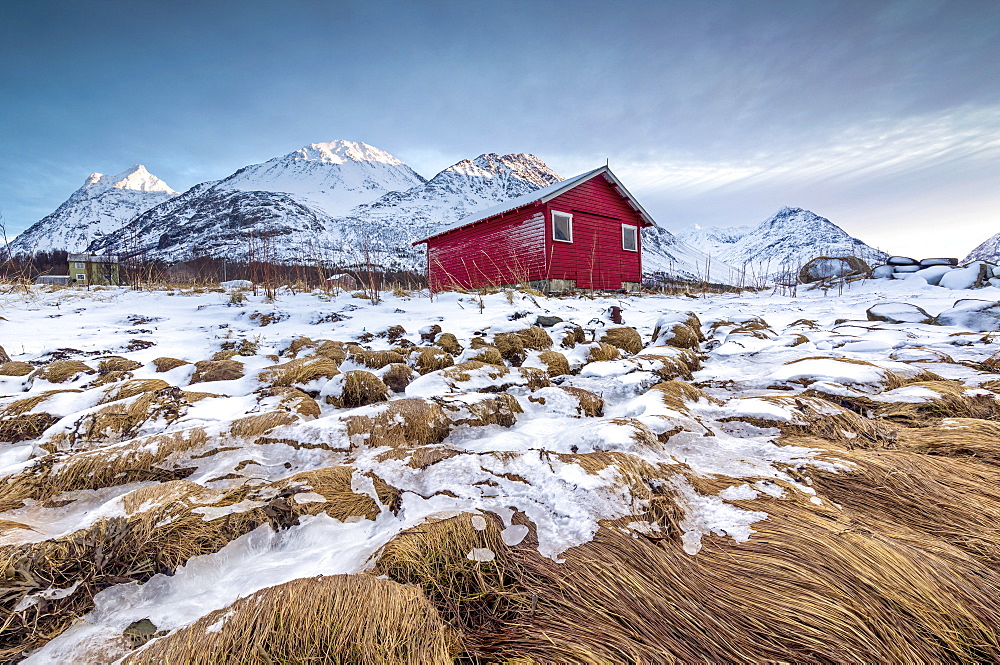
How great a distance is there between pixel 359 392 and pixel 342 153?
164523mm

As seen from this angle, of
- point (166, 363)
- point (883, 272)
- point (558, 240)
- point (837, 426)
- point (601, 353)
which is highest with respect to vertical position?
point (558, 240)

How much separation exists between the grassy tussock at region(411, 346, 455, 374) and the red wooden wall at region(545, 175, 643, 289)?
9044mm

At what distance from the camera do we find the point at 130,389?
3346mm

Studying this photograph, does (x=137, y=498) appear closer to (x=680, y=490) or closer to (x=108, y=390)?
(x=108, y=390)

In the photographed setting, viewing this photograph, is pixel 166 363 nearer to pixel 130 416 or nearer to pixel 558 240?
pixel 130 416

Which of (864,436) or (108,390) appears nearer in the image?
(864,436)

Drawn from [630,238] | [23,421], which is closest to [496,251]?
[630,238]

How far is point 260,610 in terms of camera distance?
1233 millimetres

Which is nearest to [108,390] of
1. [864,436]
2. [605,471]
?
[605,471]

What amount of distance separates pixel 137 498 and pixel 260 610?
1.18 metres

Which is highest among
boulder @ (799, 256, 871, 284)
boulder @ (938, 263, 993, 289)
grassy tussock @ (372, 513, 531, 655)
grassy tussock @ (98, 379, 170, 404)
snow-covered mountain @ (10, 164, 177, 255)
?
Result: snow-covered mountain @ (10, 164, 177, 255)

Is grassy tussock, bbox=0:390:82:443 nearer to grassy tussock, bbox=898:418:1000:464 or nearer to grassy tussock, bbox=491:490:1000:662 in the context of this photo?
grassy tussock, bbox=491:490:1000:662

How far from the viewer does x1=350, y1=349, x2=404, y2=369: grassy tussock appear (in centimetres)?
464

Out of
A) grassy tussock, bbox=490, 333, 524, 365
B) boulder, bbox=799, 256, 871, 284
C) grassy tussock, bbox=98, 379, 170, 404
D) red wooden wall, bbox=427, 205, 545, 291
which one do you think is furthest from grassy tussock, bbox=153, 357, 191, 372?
boulder, bbox=799, 256, 871, 284
